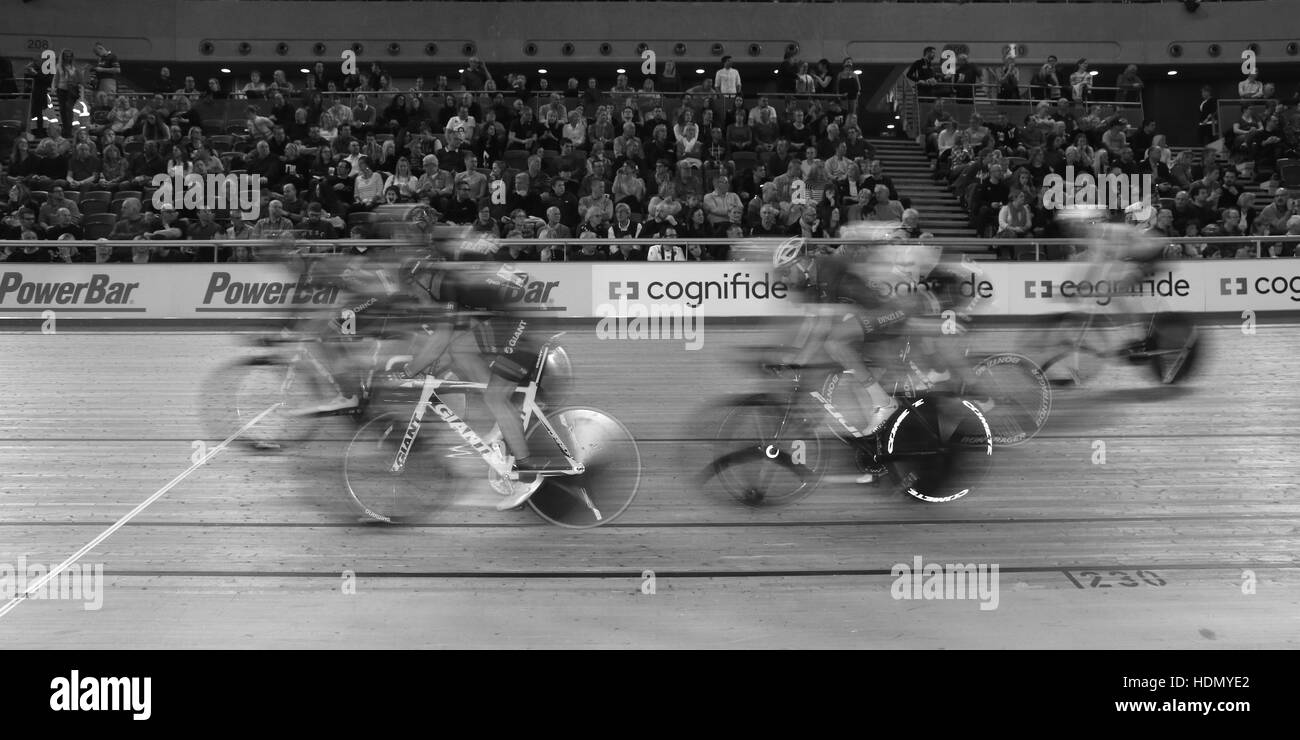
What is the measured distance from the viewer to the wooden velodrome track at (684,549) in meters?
4.31

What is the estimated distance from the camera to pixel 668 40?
20719 millimetres

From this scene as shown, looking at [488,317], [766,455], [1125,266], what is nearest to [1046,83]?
[1125,266]

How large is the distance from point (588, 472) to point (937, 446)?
1793 mm

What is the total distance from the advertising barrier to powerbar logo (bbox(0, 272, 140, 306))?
1 cm

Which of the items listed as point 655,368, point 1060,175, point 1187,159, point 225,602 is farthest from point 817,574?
point 1187,159

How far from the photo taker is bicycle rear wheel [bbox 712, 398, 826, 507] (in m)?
5.51

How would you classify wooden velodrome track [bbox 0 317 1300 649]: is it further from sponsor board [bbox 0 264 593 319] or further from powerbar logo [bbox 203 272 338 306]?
sponsor board [bbox 0 264 593 319]

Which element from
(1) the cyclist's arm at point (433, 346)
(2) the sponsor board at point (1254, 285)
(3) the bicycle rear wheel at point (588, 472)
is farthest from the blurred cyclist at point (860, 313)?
(2) the sponsor board at point (1254, 285)

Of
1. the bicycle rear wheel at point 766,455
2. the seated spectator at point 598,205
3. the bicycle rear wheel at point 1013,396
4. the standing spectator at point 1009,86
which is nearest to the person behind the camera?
the bicycle rear wheel at point 766,455

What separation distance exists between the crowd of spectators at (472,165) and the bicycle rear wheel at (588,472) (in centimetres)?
741

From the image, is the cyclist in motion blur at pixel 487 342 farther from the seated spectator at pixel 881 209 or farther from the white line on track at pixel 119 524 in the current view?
the seated spectator at pixel 881 209

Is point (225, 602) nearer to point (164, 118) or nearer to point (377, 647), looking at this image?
point (377, 647)

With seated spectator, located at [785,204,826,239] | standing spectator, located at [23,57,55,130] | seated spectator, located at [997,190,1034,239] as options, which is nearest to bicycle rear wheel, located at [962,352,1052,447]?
seated spectator, located at [785,204,826,239]
